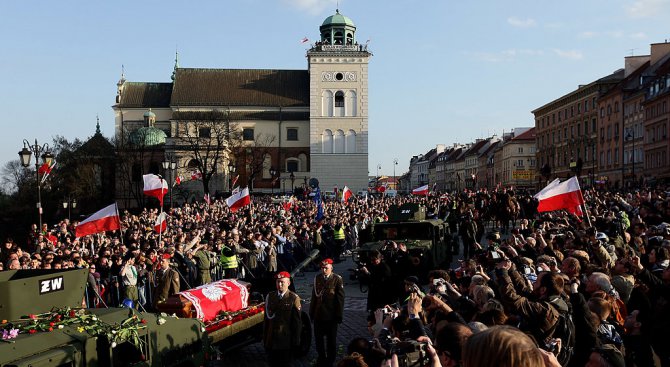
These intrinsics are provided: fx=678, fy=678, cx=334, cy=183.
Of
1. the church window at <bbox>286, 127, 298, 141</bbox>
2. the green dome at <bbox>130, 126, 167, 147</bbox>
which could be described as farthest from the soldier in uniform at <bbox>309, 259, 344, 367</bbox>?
the church window at <bbox>286, 127, 298, 141</bbox>

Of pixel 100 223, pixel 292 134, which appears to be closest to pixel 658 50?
pixel 292 134

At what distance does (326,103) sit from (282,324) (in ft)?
264

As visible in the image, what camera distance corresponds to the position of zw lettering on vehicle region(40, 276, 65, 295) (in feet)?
26.3

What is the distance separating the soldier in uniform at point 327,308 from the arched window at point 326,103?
78750 millimetres

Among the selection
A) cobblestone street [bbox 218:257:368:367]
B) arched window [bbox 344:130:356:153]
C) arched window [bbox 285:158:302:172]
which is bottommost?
cobblestone street [bbox 218:257:368:367]

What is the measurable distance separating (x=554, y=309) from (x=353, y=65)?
269 ft

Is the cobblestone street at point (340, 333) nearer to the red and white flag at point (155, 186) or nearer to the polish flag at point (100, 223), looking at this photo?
the red and white flag at point (155, 186)

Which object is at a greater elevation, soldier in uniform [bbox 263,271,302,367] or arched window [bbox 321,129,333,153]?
arched window [bbox 321,129,333,153]

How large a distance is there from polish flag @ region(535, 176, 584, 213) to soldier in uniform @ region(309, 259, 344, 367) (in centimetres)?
799

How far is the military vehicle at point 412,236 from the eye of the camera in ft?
65.2

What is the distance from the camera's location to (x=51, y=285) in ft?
26.7

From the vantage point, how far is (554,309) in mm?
6441

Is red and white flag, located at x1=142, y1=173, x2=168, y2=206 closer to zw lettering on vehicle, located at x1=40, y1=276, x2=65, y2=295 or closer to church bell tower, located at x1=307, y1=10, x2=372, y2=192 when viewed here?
zw lettering on vehicle, located at x1=40, y1=276, x2=65, y2=295

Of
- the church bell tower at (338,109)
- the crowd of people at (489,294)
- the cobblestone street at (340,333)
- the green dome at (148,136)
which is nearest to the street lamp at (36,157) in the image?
the crowd of people at (489,294)
